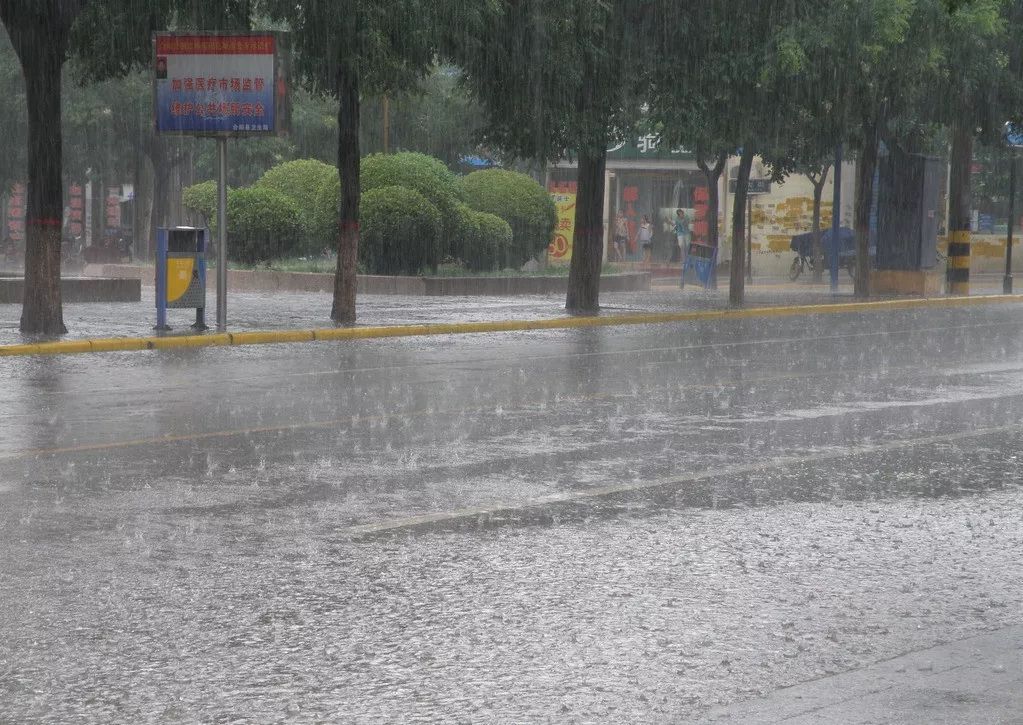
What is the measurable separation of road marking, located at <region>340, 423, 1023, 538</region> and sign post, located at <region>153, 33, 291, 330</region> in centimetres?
1260

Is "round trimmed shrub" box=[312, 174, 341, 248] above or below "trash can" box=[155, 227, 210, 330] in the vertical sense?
above

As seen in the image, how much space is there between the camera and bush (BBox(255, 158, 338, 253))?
37.8 meters

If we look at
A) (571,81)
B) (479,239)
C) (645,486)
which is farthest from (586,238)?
(645,486)

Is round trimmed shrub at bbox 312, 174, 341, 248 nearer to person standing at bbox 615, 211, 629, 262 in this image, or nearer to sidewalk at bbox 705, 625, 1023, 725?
person standing at bbox 615, 211, 629, 262

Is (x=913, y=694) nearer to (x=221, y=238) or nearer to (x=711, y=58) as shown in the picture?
(x=221, y=238)

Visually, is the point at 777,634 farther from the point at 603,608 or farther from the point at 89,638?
the point at 89,638

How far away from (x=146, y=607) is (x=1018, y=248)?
169ft

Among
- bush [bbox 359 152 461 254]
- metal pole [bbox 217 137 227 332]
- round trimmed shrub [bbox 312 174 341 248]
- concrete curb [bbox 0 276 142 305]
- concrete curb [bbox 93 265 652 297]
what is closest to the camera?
metal pole [bbox 217 137 227 332]

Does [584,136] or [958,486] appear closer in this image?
[958,486]

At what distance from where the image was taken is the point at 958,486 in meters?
9.73

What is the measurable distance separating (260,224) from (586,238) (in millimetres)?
11226

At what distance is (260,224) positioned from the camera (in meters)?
37.0

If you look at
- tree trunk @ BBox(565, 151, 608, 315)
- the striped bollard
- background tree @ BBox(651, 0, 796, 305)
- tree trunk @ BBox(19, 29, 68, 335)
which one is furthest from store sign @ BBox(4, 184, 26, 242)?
tree trunk @ BBox(19, 29, 68, 335)

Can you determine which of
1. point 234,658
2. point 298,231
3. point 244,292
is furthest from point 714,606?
point 298,231
